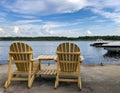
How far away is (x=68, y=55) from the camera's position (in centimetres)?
600

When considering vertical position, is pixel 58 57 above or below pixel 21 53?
below

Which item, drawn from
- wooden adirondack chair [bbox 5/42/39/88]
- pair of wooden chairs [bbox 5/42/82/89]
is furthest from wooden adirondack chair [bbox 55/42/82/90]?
wooden adirondack chair [bbox 5/42/39/88]

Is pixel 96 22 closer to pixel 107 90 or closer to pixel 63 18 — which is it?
pixel 63 18

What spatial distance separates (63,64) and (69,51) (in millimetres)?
373

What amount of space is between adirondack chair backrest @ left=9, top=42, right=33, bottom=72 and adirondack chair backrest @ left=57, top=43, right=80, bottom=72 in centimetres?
72

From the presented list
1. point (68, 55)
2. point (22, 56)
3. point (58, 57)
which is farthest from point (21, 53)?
point (68, 55)

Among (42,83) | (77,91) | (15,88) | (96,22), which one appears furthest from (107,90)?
(96,22)

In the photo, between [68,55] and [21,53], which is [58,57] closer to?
[68,55]

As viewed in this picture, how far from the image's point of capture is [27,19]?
74938mm

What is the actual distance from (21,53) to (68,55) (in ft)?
3.74

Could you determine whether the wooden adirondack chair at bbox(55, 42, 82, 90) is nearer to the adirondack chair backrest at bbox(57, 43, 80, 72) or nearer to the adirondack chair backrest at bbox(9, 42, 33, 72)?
the adirondack chair backrest at bbox(57, 43, 80, 72)

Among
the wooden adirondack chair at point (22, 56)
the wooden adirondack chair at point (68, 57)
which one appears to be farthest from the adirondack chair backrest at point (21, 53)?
the wooden adirondack chair at point (68, 57)

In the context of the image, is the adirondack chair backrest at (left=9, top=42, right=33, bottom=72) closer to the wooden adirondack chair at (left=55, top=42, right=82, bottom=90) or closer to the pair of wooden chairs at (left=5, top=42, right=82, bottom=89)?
the pair of wooden chairs at (left=5, top=42, right=82, bottom=89)

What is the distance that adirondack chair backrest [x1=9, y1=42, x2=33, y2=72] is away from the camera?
5.98 m
